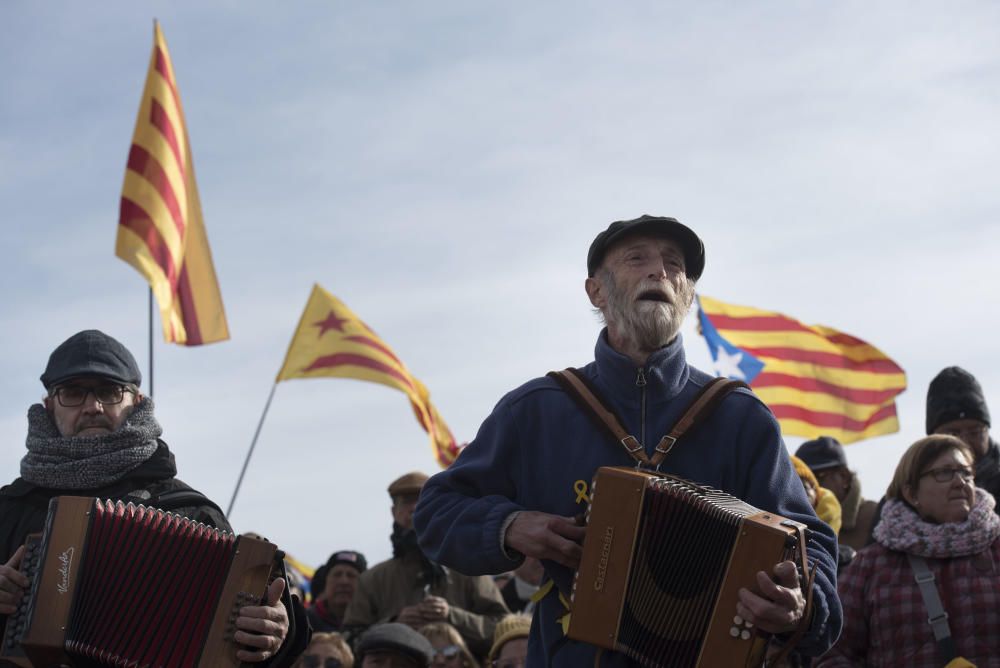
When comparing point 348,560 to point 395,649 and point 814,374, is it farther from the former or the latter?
point 814,374

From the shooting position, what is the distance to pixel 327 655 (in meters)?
7.78

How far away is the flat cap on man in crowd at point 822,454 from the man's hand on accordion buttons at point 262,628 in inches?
171

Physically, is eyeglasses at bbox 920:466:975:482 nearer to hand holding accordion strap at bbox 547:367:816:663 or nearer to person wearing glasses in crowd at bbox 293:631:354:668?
hand holding accordion strap at bbox 547:367:816:663

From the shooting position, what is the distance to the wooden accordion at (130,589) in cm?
447

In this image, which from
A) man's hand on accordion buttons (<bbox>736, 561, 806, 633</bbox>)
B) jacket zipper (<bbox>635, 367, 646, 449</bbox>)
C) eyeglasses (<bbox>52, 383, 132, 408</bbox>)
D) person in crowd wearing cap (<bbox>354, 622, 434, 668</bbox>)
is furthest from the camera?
person in crowd wearing cap (<bbox>354, 622, 434, 668</bbox>)

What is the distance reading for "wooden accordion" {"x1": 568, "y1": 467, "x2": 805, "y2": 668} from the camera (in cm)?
385

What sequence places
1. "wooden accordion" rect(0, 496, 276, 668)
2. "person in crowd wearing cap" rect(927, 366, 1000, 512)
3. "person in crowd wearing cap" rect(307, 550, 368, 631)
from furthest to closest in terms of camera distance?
1. "person in crowd wearing cap" rect(307, 550, 368, 631)
2. "person in crowd wearing cap" rect(927, 366, 1000, 512)
3. "wooden accordion" rect(0, 496, 276, 668)

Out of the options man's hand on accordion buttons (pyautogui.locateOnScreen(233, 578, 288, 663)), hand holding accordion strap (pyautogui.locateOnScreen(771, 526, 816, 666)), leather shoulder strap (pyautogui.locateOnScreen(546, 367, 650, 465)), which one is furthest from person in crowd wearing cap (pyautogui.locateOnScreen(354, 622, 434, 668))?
hand holding accordion strap (pyautogui.locateOnScreen(771, 526, 816, 666))


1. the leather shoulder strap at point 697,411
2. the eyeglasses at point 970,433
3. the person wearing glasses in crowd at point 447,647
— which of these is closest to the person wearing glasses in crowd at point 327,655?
the person wearing glasses in crowd at point 447,647

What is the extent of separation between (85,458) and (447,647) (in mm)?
2972

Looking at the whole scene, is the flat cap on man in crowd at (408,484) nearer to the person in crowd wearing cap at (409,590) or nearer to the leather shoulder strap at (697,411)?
the person in crowd wearing cap at (409,590)

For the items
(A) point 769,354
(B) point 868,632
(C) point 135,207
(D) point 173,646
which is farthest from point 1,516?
(A) point 769,354

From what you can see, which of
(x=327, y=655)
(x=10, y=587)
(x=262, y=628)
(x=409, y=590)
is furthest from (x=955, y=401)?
(x=10, y=587)

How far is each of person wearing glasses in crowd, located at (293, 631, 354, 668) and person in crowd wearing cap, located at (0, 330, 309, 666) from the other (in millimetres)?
2809
